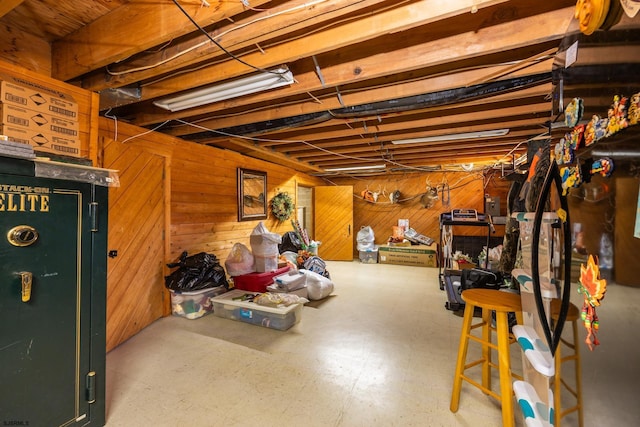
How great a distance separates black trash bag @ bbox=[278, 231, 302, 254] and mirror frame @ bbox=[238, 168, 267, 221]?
2.04ft

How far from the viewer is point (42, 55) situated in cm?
188

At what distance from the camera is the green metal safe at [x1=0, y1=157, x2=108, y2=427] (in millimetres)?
1262

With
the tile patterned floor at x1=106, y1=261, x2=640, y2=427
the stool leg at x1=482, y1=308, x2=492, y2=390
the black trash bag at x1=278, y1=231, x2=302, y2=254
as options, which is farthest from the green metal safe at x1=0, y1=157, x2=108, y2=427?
the black trash bag at x1=278, y1=231, x2=302, y2=254

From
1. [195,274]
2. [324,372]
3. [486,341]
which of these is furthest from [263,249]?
[486,341]

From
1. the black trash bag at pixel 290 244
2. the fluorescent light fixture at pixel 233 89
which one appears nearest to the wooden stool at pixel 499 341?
the fluorescent light fixture at pixel 233 89

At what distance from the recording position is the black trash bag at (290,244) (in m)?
5.17

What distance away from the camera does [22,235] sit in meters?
1.28

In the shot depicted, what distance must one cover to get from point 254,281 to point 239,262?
343 mm

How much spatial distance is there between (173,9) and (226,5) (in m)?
0.38

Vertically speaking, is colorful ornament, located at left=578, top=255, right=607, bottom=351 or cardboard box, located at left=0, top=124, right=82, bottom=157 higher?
cardboard box, located at left=0, top=124, right=82, bottom=157

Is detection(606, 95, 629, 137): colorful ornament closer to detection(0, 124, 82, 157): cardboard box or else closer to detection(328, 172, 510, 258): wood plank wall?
detection(0, 124, 82, 157): cardboard box

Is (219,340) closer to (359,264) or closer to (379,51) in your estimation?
(379,51)

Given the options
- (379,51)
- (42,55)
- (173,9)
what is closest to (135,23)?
(173,9)

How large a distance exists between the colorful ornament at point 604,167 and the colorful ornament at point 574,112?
0.78 feet
